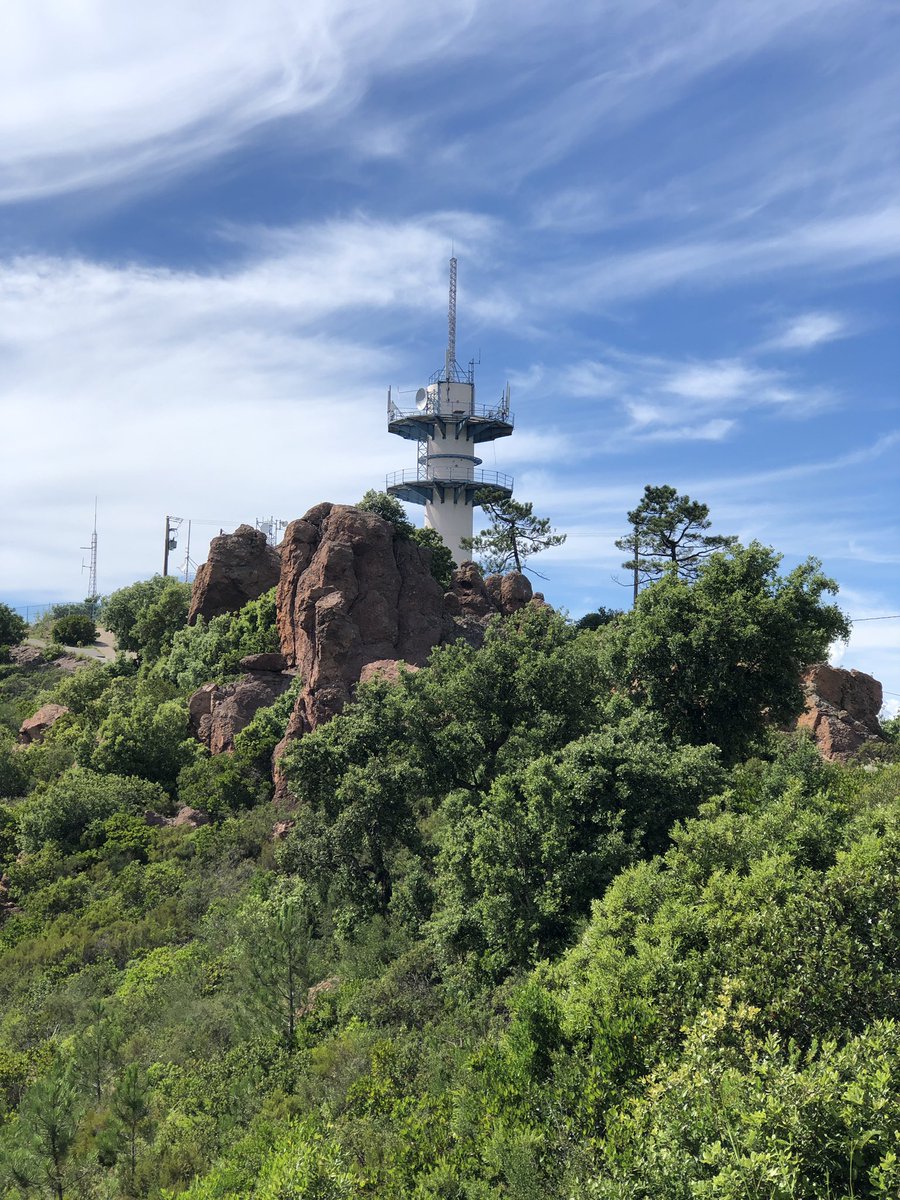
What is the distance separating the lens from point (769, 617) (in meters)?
22.7

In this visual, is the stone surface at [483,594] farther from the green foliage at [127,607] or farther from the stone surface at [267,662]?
the green foliage at [127,607]

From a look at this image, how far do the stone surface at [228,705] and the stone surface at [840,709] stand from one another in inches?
770

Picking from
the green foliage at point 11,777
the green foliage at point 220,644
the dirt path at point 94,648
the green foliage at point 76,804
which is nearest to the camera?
the green foliage at point 76,804

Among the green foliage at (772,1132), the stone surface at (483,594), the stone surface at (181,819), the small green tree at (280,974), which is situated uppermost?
the stone surface at (483,594)

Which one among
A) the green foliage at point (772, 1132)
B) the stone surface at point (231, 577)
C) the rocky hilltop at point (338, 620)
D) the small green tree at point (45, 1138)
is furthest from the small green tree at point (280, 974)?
the stone surface at point (231, 577)

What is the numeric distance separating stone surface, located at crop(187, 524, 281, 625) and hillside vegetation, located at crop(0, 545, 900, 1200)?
1084 centimetres

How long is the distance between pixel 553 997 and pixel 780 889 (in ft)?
10.4

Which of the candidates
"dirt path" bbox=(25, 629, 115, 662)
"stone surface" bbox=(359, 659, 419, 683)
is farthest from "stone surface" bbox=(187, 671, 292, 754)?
"dirt path" bbox=(25, 629, 115, 662)

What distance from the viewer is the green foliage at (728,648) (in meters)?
22.8

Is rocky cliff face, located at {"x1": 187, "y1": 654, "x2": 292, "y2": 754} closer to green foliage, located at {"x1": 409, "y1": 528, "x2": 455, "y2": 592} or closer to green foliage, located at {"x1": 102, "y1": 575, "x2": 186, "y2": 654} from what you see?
green foliage, located at {"x1": 409, "y1": 528, "x2": 455, "y2": 592}

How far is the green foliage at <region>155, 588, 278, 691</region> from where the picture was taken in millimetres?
38594

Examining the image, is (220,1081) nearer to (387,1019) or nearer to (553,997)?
(387,1019)

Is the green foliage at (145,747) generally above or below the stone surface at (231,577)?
below

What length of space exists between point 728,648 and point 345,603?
15390 millimetres
